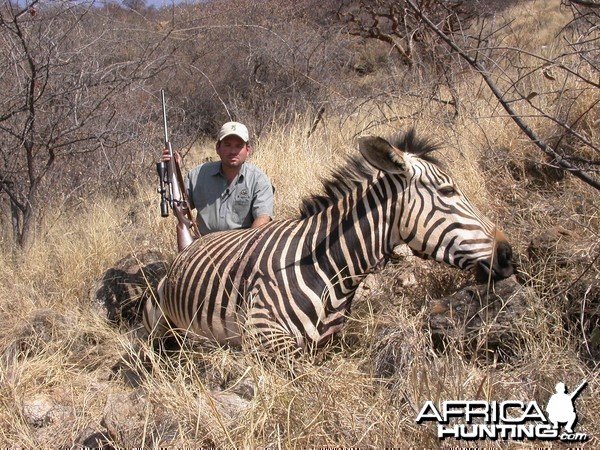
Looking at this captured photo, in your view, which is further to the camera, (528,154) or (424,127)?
(424,127)

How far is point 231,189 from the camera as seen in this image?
504 centimetres

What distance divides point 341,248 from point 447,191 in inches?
25.4

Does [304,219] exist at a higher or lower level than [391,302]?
higher

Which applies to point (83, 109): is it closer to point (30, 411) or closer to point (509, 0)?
point (30, 411)

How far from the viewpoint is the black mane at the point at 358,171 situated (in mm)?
3553

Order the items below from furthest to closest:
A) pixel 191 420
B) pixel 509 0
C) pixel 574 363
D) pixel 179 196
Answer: pixel 509 0
pixel 179 196
pixel 574 363
pixel 191 420

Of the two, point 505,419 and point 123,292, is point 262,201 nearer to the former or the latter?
point 123,292

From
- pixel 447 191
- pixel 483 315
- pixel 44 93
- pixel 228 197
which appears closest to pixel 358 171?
pixel 447 191

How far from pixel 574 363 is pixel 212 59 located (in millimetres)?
10669

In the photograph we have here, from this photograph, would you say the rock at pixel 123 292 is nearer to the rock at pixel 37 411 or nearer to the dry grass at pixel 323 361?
the dry grass at pixel 323 361

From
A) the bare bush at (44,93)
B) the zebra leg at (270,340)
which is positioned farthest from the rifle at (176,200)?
the zebra leg at (270,340)

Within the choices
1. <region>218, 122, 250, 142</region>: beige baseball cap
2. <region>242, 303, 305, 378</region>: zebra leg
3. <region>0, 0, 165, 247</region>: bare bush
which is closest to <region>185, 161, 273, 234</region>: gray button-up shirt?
<region>218, 122, 250, 142</region>: beige baseball cap

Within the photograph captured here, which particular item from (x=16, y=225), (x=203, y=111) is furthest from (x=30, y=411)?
(x=203, y=111)

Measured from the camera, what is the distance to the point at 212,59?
12.3 metres
